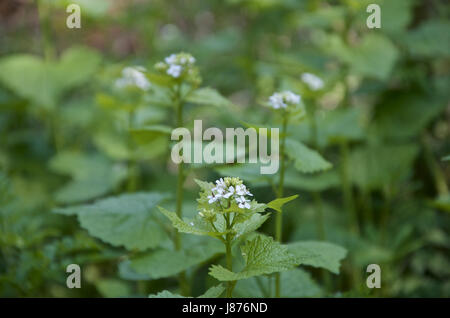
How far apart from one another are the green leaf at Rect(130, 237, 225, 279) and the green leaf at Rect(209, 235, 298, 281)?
31cm

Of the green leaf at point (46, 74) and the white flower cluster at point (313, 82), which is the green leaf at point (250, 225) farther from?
the green leaf at point (46, 74)

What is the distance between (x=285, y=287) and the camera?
137 cm

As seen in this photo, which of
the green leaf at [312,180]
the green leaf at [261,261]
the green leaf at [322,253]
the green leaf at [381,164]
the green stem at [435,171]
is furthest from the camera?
the green stem at [435,171]

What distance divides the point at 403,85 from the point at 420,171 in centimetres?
49

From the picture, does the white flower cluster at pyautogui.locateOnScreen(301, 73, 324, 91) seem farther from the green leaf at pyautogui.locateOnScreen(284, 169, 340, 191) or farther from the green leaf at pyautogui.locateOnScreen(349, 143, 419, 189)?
the green leaf at pyautogui.locateOnScreen(349, 143, 419, 189)

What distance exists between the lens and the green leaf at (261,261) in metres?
0.94

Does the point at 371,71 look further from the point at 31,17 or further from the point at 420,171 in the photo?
the point at 31,17

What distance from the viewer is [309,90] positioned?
1.76m

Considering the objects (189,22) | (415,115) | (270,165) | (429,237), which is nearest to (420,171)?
(415,115)

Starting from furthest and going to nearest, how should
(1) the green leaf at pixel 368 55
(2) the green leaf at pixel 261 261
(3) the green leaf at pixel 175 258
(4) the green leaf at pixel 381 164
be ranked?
1. (4) the green leaf at pixel 381 164
2. (1) the green leaf at pixel 368 55
3. (3) the green leaf at pixel 175 258
4. (2) the green leaf at pixel 261 261

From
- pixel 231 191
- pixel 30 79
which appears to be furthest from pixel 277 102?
pixel 30 79

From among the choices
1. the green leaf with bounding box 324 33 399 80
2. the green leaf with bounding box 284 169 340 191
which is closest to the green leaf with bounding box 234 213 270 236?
the green leaf with bounding box 284 169 340 191

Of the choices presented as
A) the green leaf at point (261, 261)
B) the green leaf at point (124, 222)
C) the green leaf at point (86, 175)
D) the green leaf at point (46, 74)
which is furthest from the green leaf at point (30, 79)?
the green leaf at point (261, 261)

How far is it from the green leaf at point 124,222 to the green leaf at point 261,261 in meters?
0.41
